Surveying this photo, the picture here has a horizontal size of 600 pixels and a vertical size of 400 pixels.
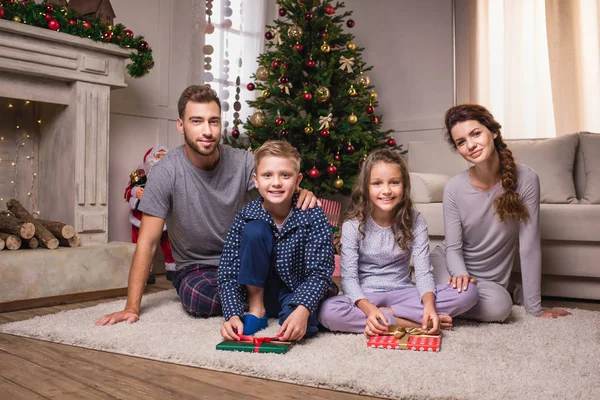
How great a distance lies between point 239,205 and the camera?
2.30m

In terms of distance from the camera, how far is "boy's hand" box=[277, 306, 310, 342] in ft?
5.46

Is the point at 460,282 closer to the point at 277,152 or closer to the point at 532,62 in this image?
the point at 277,152

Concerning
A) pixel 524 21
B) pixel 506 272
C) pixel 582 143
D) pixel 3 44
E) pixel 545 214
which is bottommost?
pixel 506 272

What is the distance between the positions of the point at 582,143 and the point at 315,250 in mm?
2296

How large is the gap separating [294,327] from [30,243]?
156 centimetres

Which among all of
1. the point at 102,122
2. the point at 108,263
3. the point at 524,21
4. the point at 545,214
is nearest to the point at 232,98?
the point at 102,122

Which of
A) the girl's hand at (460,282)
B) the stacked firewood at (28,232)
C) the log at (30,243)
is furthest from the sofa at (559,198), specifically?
the log at (30,243)

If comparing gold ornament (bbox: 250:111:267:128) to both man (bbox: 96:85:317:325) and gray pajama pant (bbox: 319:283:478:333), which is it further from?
gray pajama pant (bbox: 319:283:478:333)

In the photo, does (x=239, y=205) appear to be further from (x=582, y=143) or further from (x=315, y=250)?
(x=582, y=143)

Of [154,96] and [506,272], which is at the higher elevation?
[154,96]

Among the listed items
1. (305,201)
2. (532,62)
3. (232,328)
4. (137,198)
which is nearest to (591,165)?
(532,62)

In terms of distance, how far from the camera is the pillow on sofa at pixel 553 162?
321 centimetres

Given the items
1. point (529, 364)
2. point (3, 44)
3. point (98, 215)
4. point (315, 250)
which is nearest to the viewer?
point (529, 364)

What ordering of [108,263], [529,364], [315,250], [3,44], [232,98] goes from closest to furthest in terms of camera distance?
[529,364] → [315,250] → [3,44] → [108,263] → [232,98]
